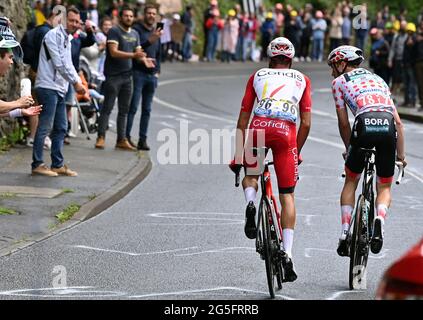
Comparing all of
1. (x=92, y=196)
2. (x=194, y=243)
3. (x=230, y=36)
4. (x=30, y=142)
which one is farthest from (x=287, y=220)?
(x=230, y=36)

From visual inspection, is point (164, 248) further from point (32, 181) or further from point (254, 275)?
point (32, 181)

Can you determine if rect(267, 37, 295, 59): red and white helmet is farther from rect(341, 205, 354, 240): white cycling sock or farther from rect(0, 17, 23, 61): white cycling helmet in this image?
rect(0, 17, 23, 61): white cycling helmet

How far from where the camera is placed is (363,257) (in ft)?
30.9

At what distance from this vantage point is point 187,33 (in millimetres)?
41312

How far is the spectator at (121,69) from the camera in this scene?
697 inches

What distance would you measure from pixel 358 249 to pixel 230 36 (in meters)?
34.9

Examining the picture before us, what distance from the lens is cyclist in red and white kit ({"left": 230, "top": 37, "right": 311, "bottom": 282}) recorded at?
366 inches

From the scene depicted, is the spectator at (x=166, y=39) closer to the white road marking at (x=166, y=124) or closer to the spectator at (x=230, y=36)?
the spectator at (x=230, y=36)

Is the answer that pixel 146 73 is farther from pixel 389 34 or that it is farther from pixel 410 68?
pixel 389 34

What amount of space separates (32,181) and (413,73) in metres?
15.0

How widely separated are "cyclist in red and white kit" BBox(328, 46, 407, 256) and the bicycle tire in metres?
0.82

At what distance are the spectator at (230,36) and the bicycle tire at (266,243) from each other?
113ft

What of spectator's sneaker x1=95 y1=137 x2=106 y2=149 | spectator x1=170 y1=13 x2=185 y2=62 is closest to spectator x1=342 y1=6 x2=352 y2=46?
spectator x1=170 y1=13 x2=185 y2=62

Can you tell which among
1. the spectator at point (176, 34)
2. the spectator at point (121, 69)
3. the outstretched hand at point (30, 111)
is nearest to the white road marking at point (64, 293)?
the outstretched hand at point (30, 111)
